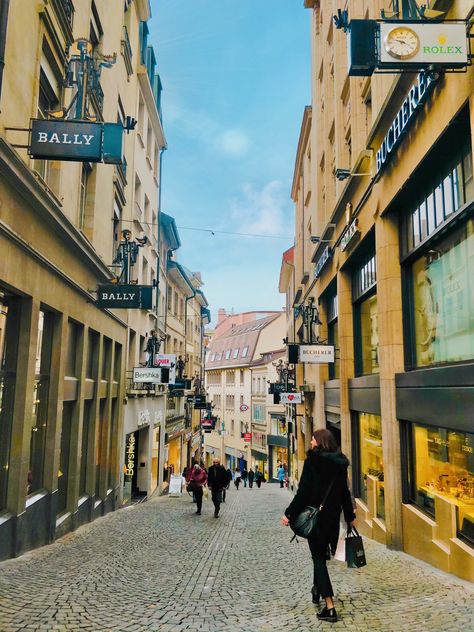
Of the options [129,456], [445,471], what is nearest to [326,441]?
[445,471]

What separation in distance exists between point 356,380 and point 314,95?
49.8ft

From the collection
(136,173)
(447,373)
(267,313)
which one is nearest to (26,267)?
(447,373)

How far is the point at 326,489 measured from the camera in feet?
15.9

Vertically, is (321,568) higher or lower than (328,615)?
higher

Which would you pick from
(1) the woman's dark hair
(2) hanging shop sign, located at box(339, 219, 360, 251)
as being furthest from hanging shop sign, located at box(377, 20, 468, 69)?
(2) hanging shop sign, located at box(339, 219, 360, 251)

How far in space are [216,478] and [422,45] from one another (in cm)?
1208

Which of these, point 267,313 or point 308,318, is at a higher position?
point 267,313

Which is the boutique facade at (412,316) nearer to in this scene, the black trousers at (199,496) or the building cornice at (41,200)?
the black trousers at (199,496)

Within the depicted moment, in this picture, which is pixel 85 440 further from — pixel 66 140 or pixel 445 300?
pixel 445 300

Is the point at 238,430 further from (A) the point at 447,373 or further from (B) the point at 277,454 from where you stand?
(A) the point at 447,373

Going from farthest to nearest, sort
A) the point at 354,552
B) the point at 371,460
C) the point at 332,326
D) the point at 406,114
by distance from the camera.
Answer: the point at 332,326 < the point at 371,460 < the point at 406,114 < the point at 354,552

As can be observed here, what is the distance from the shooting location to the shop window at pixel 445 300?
6.55 metres

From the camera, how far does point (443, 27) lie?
5758mm

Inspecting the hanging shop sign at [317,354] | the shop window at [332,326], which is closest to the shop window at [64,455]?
the hanging shop sign at [317,354]
